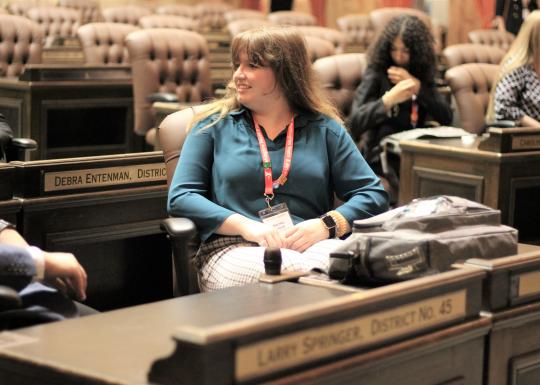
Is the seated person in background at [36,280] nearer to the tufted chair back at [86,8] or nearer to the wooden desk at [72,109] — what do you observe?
the wooden desk at [72,109]

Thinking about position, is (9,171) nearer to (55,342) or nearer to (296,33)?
(296,33)

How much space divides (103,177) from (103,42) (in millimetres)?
3926

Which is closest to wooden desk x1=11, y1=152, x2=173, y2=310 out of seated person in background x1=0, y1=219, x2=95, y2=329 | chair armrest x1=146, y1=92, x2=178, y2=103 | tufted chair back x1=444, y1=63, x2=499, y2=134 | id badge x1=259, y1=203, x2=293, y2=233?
id badge x1=259, y1=203, x2=293, y2=233

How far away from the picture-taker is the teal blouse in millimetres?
2875

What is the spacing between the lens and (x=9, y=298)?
6.36ft

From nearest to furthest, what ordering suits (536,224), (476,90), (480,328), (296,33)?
1. (480,328)
2. (296,33)
3. (536,224)
4. (476,90)

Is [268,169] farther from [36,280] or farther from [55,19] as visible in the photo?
[55,19]

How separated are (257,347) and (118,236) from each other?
186 cm

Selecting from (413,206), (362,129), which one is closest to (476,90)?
(362,129)

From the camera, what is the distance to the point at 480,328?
2162mm

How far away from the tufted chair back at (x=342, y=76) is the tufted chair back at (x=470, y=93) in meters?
0.56

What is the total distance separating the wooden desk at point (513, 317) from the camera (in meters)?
2.21

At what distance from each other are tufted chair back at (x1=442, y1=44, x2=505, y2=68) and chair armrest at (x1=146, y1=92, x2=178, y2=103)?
1.71m

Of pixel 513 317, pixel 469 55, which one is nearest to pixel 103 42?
pixel 469 55
